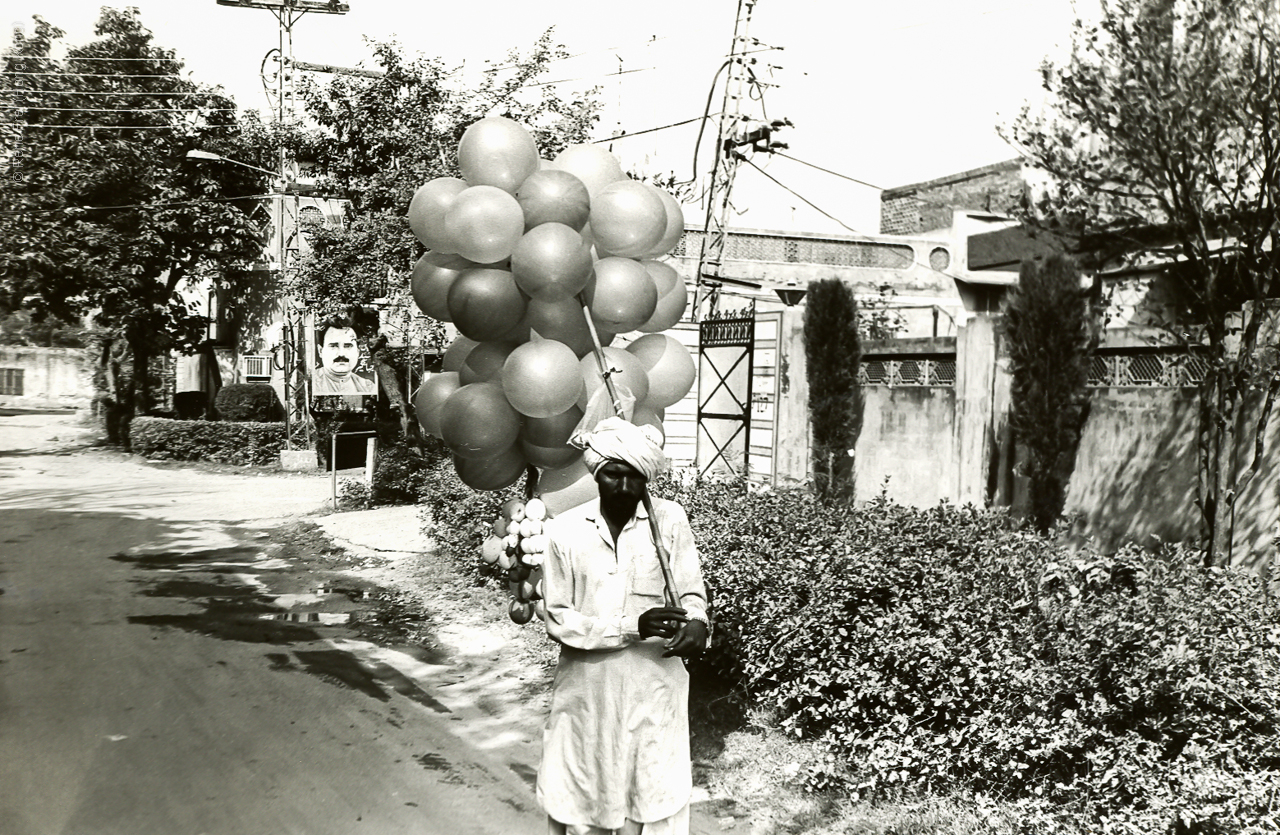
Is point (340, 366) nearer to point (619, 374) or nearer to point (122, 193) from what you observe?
point (122, 193)

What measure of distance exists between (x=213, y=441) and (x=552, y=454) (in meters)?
23.3

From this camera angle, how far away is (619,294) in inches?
173

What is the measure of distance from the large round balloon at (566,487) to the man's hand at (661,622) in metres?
1.31

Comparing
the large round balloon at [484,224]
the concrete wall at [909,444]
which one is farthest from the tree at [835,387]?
the large round balloon at [484,224]

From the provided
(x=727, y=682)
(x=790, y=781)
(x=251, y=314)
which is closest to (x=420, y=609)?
(x=727, y=682)

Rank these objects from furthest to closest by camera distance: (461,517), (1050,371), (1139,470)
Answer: (461,517)
(1050,371)
(1139,470)

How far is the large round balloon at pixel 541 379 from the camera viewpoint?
13.7 ft

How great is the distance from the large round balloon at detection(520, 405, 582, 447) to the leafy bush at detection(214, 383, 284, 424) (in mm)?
25008

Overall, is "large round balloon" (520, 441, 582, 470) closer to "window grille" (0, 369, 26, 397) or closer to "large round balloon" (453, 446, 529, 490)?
"large round balloon" (453, 446, 529, 490)

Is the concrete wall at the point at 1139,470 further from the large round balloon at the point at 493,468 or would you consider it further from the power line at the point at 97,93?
the power line at the point at 97,93

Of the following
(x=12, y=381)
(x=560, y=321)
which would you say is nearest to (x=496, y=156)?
(x=560, y=321)

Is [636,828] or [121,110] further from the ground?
[121,110]

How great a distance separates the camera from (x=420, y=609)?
31.5ft

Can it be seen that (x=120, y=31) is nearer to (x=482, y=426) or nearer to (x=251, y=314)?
(x=251, y=314)
